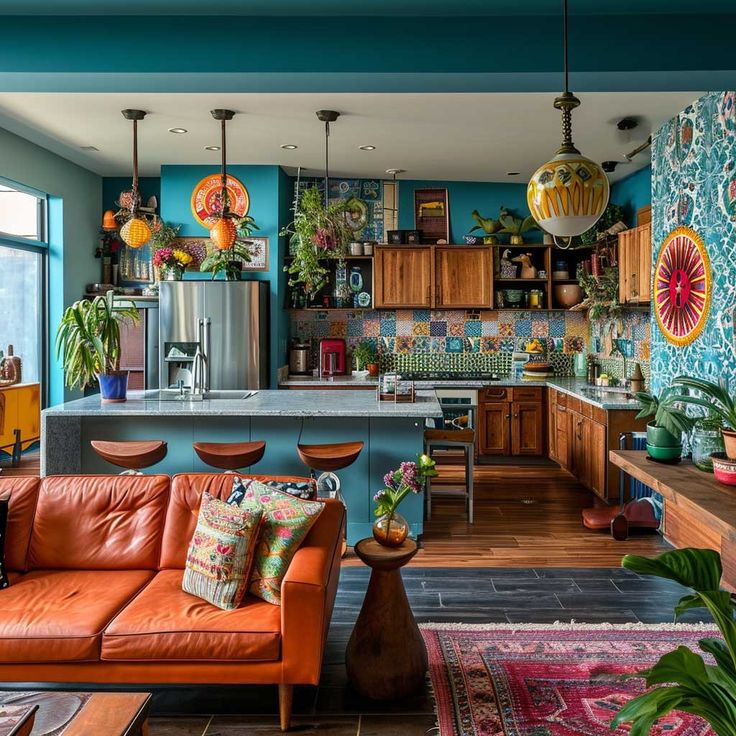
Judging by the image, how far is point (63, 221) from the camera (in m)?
7.18

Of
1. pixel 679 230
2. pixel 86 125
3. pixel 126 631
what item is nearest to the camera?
pixel 126 631

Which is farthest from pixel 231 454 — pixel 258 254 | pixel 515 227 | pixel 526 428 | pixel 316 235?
pixel 515 227

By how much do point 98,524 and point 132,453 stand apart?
3.90ft

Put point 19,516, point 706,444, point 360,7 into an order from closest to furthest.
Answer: point 706,444, point 19,516, point 360,7

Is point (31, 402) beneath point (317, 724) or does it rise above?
above

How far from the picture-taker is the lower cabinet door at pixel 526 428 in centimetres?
737

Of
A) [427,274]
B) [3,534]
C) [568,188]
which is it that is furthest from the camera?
[427,274]

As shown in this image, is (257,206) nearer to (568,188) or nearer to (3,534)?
(3,534)

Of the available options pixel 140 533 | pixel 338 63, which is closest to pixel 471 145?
pixel 338 63

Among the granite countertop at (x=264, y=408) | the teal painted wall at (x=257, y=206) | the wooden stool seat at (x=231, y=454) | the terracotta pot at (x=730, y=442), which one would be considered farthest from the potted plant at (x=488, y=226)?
the terracotta pot at (x=730, y=442)

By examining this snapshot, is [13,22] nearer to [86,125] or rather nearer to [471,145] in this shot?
[86,125]

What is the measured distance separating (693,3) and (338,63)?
1.72 m

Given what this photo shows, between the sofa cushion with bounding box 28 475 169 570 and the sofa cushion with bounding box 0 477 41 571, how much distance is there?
0.03 meters

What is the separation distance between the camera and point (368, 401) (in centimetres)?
498
